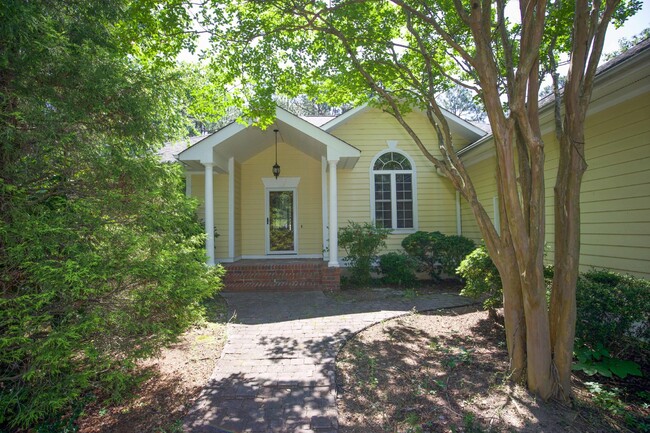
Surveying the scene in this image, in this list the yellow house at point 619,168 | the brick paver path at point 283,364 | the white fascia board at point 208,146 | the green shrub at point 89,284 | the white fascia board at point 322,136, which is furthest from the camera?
the white fascia board at point 322,136

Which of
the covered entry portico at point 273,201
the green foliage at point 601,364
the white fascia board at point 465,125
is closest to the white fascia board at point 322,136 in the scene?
the covered entry portico at point 273,201

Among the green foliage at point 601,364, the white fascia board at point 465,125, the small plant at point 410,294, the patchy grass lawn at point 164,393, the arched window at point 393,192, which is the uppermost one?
the white fascia board at point 465,125

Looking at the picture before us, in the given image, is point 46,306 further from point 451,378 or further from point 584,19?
point 584,19

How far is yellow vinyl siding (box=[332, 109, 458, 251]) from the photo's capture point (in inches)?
422

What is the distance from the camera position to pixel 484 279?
5422 millimetres

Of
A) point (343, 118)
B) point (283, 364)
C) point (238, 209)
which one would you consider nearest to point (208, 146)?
point (238, 209)

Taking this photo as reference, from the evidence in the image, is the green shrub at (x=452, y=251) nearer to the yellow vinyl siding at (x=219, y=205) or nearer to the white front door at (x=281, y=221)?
the white front door at (x=281, y=221)

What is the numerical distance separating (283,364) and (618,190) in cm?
547

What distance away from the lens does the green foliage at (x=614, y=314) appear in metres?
3.60

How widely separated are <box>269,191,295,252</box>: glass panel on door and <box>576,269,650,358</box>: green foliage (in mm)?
8298

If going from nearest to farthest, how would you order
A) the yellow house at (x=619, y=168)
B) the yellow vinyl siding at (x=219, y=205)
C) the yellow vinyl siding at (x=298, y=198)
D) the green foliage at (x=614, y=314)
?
the green foliage at (x=614, y=314)
the yellow house at (x=619, y=168)
the yellow vinyl siding at (x=219, y=205)
the yellow vinyl siding at (x=298, y=198)

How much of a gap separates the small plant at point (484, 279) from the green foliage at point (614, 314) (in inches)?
52.0

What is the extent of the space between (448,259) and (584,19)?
6.64 m

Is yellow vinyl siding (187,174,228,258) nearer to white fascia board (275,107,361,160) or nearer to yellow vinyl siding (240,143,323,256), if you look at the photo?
yellow vinyl siding (240,143,323,256)
